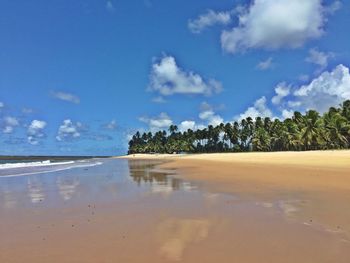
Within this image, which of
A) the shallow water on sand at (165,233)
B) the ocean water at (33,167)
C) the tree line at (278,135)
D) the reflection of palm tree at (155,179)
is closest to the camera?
the shallow water on sand at (165,233)

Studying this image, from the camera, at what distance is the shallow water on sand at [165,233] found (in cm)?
673

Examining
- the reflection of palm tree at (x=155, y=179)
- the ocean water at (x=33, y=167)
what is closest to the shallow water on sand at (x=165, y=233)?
the reflection of palm tree at (x=155, y=179)

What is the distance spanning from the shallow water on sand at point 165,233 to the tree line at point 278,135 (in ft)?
220

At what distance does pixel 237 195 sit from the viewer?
1512 centimetres

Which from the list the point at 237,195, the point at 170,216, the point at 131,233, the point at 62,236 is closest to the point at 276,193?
the point at 237,195

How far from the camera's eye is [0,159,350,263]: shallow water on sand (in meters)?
6.73

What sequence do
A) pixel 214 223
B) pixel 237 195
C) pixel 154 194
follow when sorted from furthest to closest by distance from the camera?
pixel 154 194 < pixel 237 195 < pixel 214 223

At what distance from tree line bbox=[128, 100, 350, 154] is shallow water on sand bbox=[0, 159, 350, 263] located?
220ft

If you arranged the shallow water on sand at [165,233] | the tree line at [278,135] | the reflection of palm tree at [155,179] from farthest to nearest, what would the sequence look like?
the tree line at [278,135]
the reflection of palm tree at [155,179]
the shallow water on sand at [165,233]

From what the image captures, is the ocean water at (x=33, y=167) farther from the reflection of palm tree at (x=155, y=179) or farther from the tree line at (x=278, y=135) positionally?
the tree line at (x=278, y=135)

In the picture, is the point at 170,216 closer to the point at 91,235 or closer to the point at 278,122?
the point at 91,235

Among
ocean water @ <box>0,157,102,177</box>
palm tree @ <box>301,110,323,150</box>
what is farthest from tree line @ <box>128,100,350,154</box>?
ocean water @ <box>0,157,102,177</box>

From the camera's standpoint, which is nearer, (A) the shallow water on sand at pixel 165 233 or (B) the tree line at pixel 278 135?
(A) the shallow water on sand at pixel 165 233

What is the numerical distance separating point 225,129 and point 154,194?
126 meters
